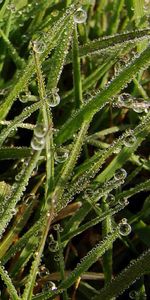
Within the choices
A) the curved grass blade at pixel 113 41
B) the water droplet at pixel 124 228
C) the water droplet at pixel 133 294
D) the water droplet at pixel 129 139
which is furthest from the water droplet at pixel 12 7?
the water droplet at pixel 133 294

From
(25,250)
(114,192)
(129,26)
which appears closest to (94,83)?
(129,26)

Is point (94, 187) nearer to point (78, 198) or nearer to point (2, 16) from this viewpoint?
point (78, 198)

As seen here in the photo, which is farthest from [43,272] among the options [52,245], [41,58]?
[41,58]

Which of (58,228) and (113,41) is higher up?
(113,41)

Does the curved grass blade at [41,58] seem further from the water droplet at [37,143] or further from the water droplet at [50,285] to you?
the water droplet at [50,285]

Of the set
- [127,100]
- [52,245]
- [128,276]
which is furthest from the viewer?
[127,100]

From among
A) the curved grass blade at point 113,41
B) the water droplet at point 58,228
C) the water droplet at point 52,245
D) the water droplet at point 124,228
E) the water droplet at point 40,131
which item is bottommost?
the water droplet at point 124,228

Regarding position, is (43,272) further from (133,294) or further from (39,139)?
(39,139)

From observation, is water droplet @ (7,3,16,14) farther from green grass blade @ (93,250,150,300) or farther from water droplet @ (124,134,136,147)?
green grass blade @ (93,250,150,300)
